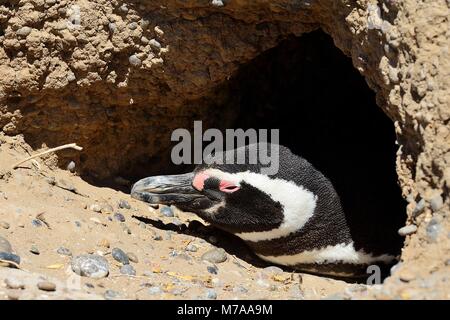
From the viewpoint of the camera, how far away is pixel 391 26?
2650mm

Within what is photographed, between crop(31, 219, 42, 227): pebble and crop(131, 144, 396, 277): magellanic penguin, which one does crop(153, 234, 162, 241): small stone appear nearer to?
crop(131, 144, 396, 277): magellanic penguin

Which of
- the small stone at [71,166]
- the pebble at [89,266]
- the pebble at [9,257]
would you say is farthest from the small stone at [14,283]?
the small stone at [71,166]

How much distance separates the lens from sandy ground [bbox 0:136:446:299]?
8.42ft

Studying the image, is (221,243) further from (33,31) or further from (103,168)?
(33,31)

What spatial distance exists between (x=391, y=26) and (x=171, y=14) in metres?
0.96

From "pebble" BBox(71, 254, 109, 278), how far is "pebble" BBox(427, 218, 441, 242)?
1128 millimetres

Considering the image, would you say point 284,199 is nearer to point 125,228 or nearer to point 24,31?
point 125,228

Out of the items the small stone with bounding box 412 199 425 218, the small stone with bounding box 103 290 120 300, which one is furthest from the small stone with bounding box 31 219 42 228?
the small stone with bounding box 412 199 425 218

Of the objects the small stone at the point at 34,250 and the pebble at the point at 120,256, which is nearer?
the small stone at the point at 34,250

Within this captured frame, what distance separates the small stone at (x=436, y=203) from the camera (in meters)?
2.34

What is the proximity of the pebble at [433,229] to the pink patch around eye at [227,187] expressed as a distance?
1011 millimetres

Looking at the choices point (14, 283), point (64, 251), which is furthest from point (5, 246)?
point (14, 283)

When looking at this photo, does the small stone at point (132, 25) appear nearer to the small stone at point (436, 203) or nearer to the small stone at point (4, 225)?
the small stone at point (4, 225)

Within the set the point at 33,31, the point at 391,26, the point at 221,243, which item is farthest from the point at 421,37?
the point at 33,31
